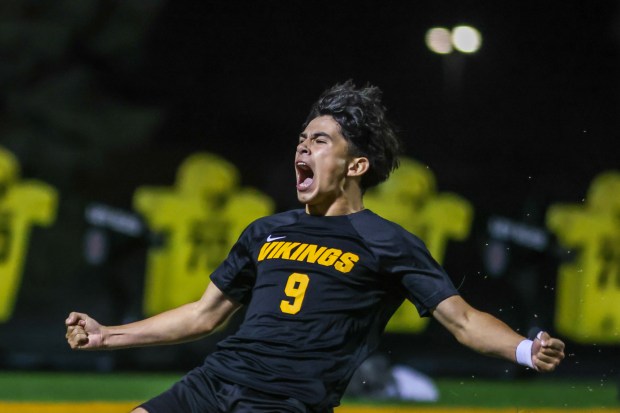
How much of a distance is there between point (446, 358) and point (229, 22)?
104 inches

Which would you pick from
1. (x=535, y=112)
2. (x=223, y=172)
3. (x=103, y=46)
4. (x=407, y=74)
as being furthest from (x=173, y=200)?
(x=535, y=112)

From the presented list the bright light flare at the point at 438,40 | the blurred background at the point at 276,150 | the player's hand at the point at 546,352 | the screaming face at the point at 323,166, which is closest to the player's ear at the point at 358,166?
the screaming face at the point at 323,166

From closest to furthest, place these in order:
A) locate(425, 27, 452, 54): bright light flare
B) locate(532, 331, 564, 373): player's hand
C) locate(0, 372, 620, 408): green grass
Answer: locate(532, 331, 564, 373): player's hand → locate(0, 372, 620, 408): green grass → locate(425, 27, 452, 54): bright light flare

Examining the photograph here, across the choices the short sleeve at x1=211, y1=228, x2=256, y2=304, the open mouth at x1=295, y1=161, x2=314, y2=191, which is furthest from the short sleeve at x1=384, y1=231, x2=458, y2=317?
the short sleeve at x1=211, y1=228, x2=256, y2=304

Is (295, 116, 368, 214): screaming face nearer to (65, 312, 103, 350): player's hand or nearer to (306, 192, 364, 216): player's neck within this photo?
(306, 192, 364, 216): player's neck

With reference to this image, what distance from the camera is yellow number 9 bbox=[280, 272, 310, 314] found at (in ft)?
11.6

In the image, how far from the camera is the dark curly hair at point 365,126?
3.82 metres

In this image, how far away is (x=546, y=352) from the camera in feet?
10.2

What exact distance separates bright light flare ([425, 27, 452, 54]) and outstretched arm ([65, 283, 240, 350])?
477 centimetres

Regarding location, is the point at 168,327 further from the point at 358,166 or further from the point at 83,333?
the point at 358,166

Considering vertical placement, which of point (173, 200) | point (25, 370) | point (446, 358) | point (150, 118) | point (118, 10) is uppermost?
point (118, 10)

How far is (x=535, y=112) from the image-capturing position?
334 inches

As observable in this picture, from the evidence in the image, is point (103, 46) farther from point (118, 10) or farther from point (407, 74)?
point (407, 74)

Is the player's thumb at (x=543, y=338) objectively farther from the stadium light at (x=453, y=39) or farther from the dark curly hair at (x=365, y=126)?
the stadium light at (x=453, y=39)
